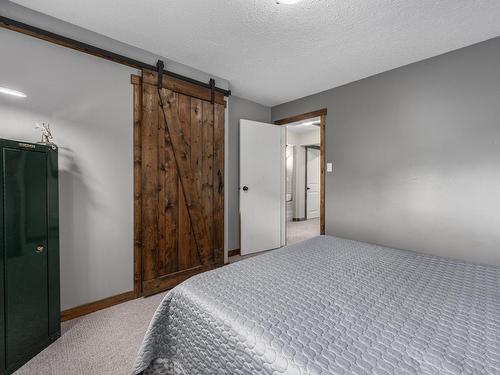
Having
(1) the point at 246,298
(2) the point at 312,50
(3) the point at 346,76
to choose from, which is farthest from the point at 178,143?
(3) the point at 346,76

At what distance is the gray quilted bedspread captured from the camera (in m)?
0.76

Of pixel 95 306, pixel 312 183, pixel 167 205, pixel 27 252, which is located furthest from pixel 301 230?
pixel 27 252

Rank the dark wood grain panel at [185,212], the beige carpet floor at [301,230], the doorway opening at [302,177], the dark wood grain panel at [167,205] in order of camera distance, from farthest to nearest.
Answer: the doorway opening at [302,177] < the beige carpet floor at [301,230] < the dark wood grain panel at [185,212] < the dark wood grain panel at [167,205]

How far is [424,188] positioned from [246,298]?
2.45 meters

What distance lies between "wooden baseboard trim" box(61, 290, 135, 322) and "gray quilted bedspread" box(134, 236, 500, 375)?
1.22 metres

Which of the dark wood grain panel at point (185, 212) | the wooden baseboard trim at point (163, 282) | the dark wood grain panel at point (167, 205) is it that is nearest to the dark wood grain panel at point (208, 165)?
the dark wood grain panel at point (185, 212)

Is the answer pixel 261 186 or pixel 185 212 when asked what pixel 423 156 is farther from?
pixel 185 212

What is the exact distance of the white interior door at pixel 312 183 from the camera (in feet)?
22.8

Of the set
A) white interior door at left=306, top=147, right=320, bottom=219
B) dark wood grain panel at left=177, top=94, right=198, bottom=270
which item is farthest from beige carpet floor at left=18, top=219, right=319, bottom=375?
white interior door at left=306, top=147, right=320, bottom=219

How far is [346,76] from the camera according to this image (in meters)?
2.93

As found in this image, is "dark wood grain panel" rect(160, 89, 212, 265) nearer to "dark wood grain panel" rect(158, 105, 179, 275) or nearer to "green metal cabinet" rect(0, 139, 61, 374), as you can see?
"dark wood grain panel" rect(158, 105, 179, 275)

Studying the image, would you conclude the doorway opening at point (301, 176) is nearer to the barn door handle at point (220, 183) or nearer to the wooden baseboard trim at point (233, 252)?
the wooden baseboard trim at point (233, 252)

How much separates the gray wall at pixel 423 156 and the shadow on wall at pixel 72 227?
9.65ft

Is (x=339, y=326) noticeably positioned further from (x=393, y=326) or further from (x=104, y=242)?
(x=104, y=242)
